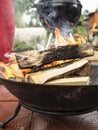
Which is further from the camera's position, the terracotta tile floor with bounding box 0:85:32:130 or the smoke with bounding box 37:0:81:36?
the smoke with bounding box 37:0:81:36

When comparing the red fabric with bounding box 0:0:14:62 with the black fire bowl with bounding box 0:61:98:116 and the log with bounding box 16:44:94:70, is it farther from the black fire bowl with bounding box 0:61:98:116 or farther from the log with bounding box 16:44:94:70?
the black fire bowl with bounding box 0:61:98:116

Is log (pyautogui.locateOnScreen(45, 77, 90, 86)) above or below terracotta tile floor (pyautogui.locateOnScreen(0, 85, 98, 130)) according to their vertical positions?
above

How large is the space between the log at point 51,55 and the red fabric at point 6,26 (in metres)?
0.75

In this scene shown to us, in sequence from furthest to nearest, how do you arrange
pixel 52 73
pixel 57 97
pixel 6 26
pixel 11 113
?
1. pixel 6 26
2. pixel 11 113
3. pixel 52 73
4. pixel 57 97

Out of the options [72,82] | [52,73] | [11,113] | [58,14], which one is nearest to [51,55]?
[52,73]

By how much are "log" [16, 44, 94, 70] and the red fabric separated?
750 mm

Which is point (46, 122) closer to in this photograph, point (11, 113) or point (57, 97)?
point (11, 113)

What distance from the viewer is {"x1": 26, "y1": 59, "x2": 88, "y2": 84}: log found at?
119cm

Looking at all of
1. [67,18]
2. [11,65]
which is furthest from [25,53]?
[67,18]

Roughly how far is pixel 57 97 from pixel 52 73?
0.20 m

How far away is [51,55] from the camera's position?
138 centimetres

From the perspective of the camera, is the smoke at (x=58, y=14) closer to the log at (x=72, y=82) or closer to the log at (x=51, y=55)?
the log at (x=51, y=55)

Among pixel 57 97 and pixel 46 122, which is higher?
pixel 57 97

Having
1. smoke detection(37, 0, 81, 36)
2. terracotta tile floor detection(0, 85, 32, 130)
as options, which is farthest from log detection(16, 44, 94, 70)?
smoke detection(37, 0, 81, 36)
